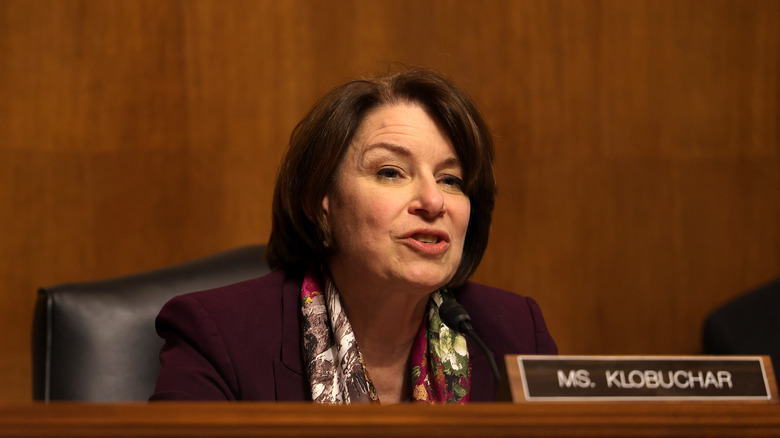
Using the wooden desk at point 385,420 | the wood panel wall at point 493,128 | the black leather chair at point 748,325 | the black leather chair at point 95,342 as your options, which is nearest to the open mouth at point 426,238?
the black leather chair at point 95,342

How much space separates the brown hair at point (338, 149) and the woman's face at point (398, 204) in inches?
0.9

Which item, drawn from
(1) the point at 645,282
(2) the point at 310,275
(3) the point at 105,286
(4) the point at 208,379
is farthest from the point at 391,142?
(1) the point at 645,282

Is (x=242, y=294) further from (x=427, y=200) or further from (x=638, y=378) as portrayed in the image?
(x=638, y=378)

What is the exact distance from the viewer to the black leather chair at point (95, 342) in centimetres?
157

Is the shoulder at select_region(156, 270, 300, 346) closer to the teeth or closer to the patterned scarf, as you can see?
the patterned scarf

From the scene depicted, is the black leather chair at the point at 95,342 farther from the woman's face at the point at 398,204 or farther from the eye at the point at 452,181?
the eye at the point at 452,181

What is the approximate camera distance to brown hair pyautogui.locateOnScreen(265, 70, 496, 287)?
158cm

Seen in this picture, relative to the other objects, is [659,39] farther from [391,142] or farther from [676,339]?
[391,142]

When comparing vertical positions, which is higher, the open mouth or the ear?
the ear

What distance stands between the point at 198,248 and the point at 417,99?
141 centimetres

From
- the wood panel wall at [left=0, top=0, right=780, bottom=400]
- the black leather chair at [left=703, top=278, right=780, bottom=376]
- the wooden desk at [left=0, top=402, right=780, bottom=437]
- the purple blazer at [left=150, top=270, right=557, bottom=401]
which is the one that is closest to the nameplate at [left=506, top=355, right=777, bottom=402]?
the wooden desk at [left=0, top=402, right=780, bottom=437]

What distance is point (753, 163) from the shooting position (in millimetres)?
3117

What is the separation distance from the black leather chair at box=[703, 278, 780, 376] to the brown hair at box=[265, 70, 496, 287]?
1.40 metres

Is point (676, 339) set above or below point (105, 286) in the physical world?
below
